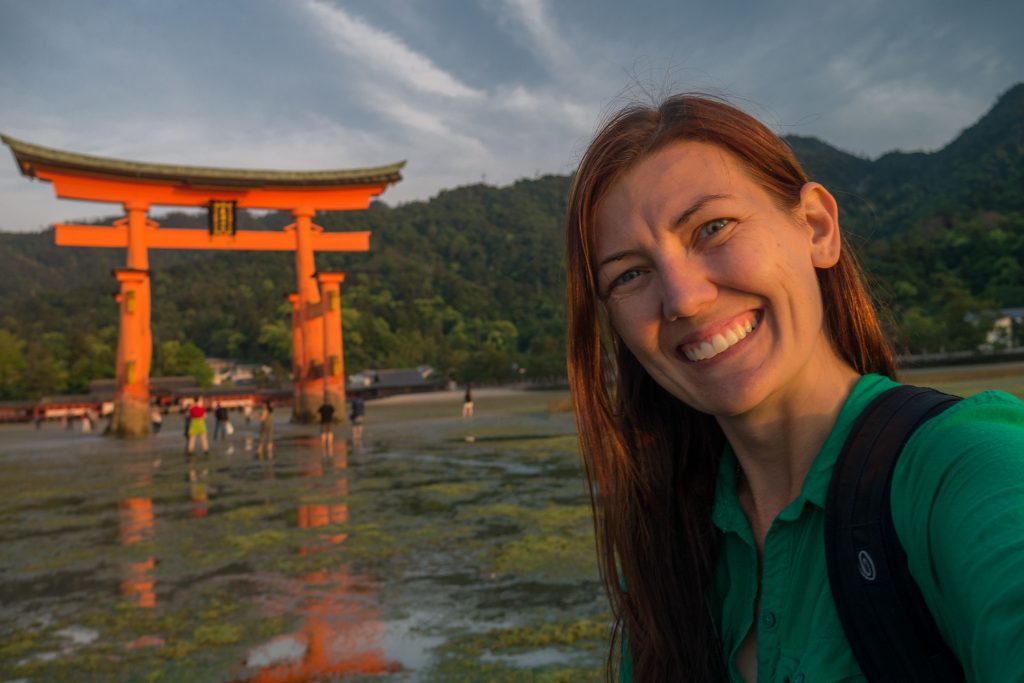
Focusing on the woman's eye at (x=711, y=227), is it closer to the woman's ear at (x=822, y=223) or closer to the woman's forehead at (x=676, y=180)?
the woman's forehead at (x=676, y=180)

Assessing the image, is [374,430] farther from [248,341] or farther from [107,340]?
[248,341]

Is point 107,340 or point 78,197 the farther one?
point 107,340

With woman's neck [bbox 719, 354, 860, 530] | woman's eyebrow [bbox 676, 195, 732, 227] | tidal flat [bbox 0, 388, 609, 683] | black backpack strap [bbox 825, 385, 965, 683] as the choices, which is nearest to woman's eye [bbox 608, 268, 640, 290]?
woman's eyebrow [bbox 676, 195, 732, 227]

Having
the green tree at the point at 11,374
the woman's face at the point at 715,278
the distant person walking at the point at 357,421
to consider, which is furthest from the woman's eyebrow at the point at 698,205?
the green tree at the point at 11,374

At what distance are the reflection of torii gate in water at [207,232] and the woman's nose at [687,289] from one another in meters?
18.8

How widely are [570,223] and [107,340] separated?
58316mm

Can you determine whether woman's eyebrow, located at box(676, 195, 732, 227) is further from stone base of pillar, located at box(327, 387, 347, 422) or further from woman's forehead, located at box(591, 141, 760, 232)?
stone base of pillar, located at box(327, 387, 347, 422)

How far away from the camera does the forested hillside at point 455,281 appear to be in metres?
42.8

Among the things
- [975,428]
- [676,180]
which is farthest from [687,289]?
[975,428]

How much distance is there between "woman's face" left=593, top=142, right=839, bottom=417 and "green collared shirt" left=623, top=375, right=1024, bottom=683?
0.42ft

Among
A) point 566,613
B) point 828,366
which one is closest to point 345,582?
point 566,613

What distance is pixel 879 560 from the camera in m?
0.82

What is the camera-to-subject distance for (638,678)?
1.32 meters

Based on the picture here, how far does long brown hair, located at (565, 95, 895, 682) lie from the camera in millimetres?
1177
